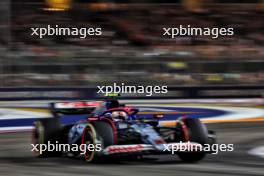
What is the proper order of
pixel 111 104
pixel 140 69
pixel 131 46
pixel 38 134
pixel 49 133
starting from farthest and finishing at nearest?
pixel 131 46 < pixel 140 69 < pixel 38 134 < pixel 49 133 < pixel 111 104

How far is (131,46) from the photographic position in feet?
88.4

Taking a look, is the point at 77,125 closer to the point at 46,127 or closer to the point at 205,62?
the point at 46,127

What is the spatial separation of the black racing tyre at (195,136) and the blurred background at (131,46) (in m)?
12.3

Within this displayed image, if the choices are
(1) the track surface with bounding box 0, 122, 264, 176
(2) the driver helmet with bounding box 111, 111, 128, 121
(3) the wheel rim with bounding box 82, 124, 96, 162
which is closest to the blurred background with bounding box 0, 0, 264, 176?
(1) the track surface with bounding box 0, 122, 264, 176

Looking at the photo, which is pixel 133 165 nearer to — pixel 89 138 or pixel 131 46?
pixel 89 138

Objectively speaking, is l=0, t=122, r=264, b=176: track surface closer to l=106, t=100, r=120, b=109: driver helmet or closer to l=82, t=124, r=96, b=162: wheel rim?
l=82, t=124, r=96, b=162: wheel rim

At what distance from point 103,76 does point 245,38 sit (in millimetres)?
8890

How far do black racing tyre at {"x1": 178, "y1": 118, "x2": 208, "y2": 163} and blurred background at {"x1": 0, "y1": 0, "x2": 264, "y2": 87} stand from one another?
12.3m

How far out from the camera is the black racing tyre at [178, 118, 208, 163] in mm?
9180

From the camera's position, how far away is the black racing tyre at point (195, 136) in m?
9.18

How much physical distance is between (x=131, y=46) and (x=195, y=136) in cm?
1794

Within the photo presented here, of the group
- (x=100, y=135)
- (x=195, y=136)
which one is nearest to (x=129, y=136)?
(x=100, y=135)

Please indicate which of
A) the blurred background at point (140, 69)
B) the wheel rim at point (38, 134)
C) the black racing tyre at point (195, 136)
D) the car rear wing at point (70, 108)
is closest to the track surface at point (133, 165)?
the blurred background at point (140, 69)

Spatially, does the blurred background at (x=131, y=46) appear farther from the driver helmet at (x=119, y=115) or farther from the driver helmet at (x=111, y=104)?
the driver helmet at (x=119, y=115)
